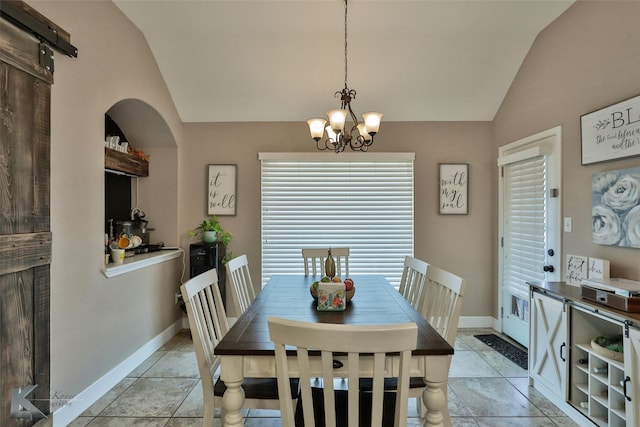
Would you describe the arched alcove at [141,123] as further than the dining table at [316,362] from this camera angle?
Yes

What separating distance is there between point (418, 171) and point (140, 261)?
3065mm

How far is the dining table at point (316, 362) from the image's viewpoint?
1.37 meters

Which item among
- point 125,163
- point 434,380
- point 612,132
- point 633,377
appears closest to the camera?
point 434,380

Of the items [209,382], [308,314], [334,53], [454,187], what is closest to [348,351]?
[308,314]

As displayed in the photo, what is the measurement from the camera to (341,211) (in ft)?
12.9

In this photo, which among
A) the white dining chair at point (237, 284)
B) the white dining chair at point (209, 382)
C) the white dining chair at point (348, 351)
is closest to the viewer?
the white dining chair at point (348, 351)

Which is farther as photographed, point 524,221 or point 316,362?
point 524,221

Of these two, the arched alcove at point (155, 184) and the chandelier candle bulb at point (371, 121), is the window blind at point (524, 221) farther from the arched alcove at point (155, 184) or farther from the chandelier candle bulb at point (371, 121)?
the arched alcove at point (155, 184)

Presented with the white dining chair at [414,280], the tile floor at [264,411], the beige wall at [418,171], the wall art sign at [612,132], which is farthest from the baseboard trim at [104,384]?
the wall art sign at [612,132]

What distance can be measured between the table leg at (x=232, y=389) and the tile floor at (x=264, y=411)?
934mm

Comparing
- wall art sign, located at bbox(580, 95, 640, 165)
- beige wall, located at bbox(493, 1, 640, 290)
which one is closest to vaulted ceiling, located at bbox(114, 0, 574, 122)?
beige wall, located at bbox(493, 1, 640, 290)

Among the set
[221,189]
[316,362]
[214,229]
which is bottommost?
[316,362]

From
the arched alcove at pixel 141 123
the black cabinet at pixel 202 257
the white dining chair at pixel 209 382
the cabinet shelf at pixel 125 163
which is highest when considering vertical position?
the arched alcove at pixel 141 123

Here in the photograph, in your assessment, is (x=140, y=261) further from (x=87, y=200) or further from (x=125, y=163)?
(x=125, y=163)
